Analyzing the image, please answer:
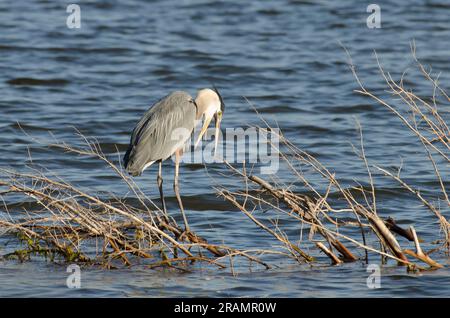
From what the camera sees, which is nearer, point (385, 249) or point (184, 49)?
point (385, 249)

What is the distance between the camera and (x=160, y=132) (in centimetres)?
902

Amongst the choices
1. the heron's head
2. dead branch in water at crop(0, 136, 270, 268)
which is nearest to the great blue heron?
the heron's head

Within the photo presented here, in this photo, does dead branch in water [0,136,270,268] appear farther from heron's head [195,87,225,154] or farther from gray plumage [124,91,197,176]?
heron's head [195,87,225,154]

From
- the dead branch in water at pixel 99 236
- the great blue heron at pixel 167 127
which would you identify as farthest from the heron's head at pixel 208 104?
the dead branch in water at pixel 99 236

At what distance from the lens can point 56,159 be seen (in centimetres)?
1251

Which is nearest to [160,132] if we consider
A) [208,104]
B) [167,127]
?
[167,127]

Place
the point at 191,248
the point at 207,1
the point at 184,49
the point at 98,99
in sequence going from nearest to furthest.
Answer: the point at 191,248 → the point at 98,99 → the point at 184,49 → the point at 207,1

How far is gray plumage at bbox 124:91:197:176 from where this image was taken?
896 cm

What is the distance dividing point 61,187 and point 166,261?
106 centimetres

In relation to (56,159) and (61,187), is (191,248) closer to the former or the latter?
(61,187)

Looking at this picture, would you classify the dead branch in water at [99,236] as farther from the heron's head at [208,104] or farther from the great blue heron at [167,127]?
the heron's head at [208,104]

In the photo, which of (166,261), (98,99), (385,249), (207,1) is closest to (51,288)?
(166,261)

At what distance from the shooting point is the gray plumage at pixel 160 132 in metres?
8.96
